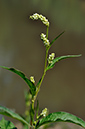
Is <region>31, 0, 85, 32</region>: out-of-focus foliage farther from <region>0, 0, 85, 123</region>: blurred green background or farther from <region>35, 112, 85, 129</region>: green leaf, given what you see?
<region>35, 112, 85, 129</region>: green leaf

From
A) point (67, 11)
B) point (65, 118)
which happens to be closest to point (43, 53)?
point (67, 11)

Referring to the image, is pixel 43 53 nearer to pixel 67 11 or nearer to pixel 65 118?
pixel 67 11

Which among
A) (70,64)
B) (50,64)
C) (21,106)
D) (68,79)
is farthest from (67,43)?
(50,64)

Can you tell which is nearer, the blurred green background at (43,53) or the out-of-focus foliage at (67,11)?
the blurred green background at (43,53)

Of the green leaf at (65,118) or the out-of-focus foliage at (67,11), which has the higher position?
the out-of-focus foliage at (67,11)

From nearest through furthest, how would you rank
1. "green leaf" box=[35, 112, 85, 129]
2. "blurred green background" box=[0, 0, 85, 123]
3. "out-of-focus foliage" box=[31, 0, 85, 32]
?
"green leaf" box=[35, 112, 85, 129], "blurred green background" box=[0, 0, 85, 123], "out-of-focus foliage" box=[31, 0, 85, 32]

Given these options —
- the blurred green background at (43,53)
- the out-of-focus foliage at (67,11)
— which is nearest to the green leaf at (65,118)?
the blurred green background at (43,53)

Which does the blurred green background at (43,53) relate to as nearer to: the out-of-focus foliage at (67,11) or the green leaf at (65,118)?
→ the out-of-focus foliage at (67,11)

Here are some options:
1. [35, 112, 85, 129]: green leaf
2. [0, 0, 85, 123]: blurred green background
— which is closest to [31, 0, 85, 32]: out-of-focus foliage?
[0, 0, 85, 123]: blurred green background
